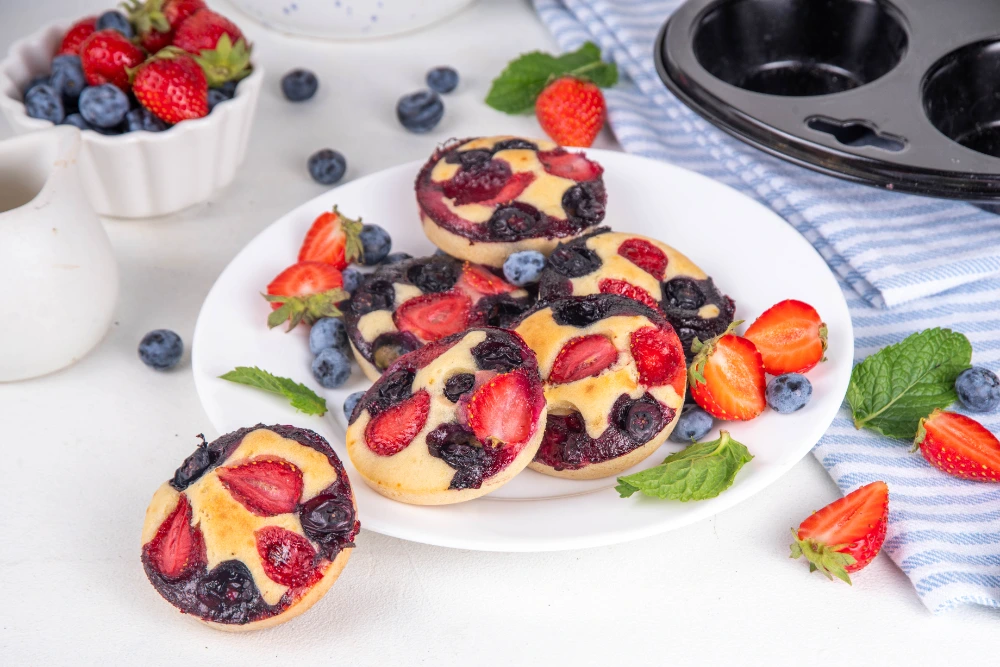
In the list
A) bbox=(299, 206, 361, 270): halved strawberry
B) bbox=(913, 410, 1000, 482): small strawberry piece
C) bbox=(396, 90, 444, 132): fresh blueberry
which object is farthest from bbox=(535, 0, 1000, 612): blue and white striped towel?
bbox=(299, 206, 361, 270): halved strawberry

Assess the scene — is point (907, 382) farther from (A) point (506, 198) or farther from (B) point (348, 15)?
(B) point (348, 15)

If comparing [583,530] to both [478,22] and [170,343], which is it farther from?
[478,22]

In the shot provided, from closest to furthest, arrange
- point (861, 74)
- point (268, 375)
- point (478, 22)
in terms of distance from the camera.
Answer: point (268, 375), point (861, 74), point (478, 22)

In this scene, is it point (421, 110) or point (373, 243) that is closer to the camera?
point (373, 243)

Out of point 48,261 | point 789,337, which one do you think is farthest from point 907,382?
point 48,261

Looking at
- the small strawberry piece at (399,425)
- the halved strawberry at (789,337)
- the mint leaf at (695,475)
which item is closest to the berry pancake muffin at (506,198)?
the halved strawberry at (789,337)

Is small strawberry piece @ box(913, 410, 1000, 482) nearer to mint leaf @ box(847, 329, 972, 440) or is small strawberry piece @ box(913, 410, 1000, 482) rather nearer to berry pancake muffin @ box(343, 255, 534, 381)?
mint leaf @ box(847, 329, 972, 440)

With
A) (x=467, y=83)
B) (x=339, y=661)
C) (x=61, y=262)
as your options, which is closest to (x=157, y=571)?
(x=339, y=661)
